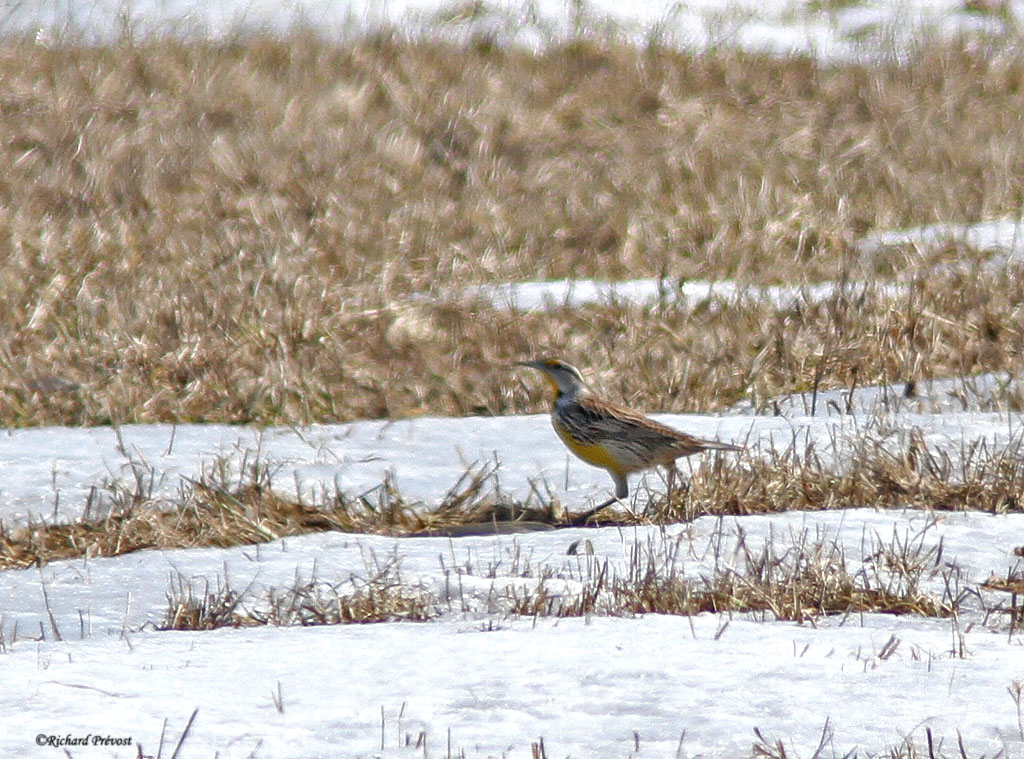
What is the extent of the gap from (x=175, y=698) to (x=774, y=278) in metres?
7.92

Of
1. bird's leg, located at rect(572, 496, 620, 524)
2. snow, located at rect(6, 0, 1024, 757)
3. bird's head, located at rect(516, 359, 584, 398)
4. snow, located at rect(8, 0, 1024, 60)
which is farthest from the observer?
snow, located at rect(8, 0, 1024, 60)

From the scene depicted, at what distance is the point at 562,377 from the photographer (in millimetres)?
8164

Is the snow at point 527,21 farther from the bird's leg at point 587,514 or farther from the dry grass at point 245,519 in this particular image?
the bird's leg at point 587,514

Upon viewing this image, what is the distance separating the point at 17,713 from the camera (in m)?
4.09

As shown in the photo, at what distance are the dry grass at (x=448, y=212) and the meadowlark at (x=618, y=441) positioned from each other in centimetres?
163

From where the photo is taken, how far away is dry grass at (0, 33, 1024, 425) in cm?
968

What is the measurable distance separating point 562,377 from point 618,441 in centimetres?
74

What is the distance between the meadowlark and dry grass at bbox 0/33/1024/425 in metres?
1.63

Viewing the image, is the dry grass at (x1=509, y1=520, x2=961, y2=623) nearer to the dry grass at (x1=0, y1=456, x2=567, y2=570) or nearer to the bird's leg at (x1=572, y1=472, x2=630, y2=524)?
the dry grass at (x1=0, y1=456, x2=567, y2=570)

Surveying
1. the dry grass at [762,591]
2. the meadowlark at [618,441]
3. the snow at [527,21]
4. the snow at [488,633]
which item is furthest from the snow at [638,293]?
the snow at [527,21]

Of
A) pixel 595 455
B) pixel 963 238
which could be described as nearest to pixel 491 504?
pixel 595 455

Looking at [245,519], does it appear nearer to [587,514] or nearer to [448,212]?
[587,514]

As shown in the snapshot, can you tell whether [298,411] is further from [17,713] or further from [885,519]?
[17,713]

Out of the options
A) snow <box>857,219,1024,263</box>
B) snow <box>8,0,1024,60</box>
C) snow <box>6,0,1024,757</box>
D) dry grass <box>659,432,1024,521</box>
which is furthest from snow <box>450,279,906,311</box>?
snow <box>8,0,1024,60</box>
